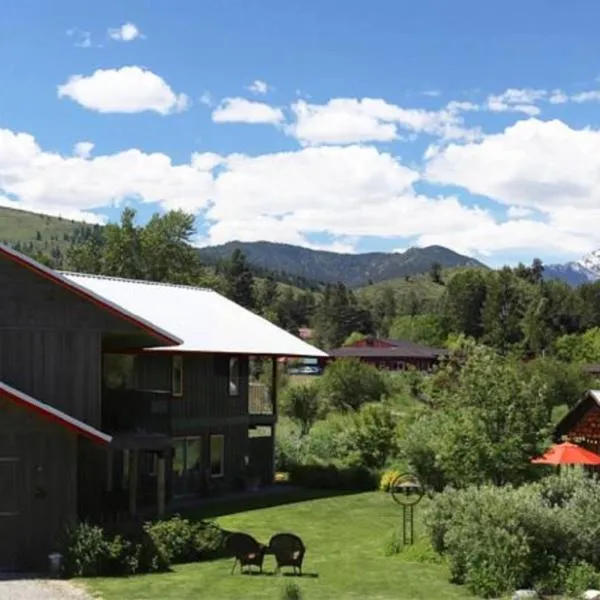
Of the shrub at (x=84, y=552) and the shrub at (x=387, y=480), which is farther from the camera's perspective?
the shrub at (x=387, y=480)

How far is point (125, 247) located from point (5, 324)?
172 feet

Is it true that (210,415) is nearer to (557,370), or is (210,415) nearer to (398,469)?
(398,469)

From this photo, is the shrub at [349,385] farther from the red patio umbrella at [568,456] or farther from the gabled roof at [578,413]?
the red patio umbrella at [568,456]

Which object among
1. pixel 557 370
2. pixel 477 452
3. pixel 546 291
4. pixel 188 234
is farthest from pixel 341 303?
pixel 477 452

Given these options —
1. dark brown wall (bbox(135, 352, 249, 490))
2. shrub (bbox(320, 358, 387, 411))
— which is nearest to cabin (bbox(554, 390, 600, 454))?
dark brown wall (bbox(135, 352, 249, 490))

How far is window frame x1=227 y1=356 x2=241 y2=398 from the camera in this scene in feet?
111

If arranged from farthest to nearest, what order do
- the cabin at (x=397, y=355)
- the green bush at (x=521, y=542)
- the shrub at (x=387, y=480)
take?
the cabin at (x=397, y=355) < the shrub at (x=387, y=480) < the green bush at (x=521, y=542)

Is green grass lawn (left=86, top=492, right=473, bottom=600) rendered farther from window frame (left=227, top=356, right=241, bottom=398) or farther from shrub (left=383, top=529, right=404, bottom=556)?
window frame (left=227, top=356, right=241, bottom=398)

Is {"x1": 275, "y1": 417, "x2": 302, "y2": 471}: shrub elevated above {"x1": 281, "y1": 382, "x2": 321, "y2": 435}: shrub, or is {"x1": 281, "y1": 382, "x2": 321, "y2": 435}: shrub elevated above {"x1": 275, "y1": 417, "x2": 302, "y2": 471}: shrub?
{"x1": 281, "y1": 382, "x2": 321, "y2": 435}: shrub

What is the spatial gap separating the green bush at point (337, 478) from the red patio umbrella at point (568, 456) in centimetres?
891

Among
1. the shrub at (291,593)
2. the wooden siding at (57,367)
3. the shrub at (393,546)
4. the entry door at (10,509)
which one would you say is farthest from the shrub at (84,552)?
the shrub at (393,546)

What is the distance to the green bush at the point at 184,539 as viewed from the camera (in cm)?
2117

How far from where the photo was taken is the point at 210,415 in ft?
108

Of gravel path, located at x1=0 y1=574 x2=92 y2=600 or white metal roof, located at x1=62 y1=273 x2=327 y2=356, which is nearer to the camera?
gravel path, located at x1=0 y1=574 x2=92 y2=600
